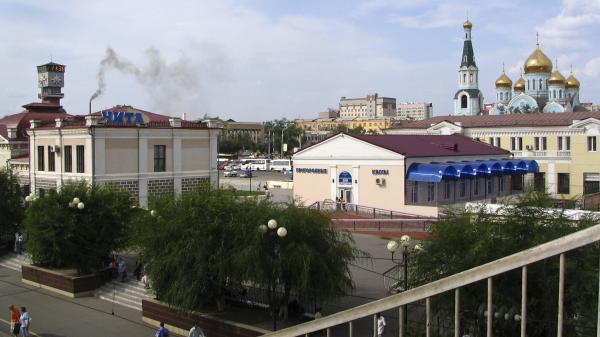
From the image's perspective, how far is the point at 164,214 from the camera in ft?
66.6

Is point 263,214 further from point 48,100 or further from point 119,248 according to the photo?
point 48,100

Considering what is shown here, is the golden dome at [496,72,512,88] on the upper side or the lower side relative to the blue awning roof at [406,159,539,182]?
upper

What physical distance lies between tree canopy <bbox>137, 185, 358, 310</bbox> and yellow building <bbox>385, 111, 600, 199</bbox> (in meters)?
38.8

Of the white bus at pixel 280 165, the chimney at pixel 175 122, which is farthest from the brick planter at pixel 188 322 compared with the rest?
the white bus at pixel 280 165

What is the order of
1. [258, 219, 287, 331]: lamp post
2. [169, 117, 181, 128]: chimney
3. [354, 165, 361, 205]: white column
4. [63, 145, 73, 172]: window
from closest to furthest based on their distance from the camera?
[258, 219, 287, 331]: lamp post < [63, 145, 73, 172]: window < [169, 117, 181, 128]: chimney < [354, 165, 361, 205]: white column

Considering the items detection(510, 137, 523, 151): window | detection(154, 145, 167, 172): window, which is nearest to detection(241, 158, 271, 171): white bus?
detection(510, 137, 523, 151): window

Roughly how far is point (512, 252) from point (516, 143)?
4930 centimetres

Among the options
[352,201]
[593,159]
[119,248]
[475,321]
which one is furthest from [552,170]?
[475,321]

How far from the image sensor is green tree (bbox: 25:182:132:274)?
25.5 m

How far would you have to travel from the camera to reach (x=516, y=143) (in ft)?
196

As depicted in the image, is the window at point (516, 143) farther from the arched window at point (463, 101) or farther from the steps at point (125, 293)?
the steps at point (125, 293)

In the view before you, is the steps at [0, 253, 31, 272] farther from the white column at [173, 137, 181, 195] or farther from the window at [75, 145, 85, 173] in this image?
the white column at [173, 137, 181, 195]

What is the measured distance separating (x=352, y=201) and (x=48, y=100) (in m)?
29.8

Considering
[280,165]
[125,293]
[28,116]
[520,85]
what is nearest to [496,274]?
[125,293]
